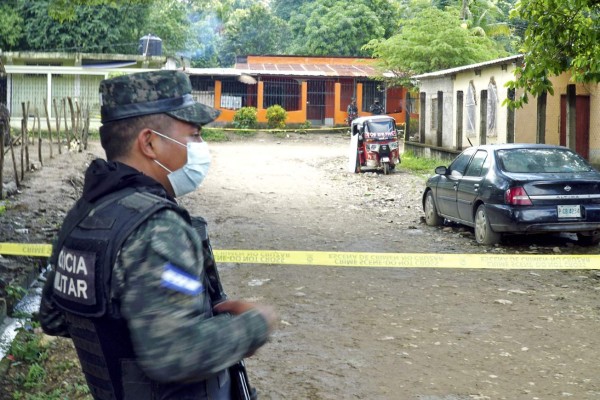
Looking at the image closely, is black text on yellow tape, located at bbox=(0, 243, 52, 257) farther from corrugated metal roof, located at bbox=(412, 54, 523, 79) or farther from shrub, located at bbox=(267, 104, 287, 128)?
shrub, located at bbox=(267, 104, 287, 128)

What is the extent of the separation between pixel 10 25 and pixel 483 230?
3483 cm

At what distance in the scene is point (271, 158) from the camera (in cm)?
3064

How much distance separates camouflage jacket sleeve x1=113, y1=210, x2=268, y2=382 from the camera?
7.36ft

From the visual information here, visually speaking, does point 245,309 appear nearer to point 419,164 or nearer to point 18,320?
point 18,320

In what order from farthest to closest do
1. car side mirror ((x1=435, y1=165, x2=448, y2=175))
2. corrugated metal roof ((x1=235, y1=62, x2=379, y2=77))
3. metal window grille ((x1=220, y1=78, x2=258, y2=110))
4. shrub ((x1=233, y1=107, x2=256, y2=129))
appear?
metal window grille ((x1=220, y1=78, x2=258, y2=110)) → corrugated metal roof ((x1=235, y1=62, x2=379, y2=77)) → shrub ((x1=233, y1=107, x2=256, y2=129)) → car side mirror ((x1=435, y1=165, x2=448, y2=175))

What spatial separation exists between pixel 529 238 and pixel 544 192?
151 centimetres

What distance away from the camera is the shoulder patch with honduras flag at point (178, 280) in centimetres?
226

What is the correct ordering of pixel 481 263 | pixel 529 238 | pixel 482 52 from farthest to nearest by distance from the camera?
pixel 482 52 → pixel 529 238 → pixel 481 263

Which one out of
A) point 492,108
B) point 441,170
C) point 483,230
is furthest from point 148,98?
point 492,108

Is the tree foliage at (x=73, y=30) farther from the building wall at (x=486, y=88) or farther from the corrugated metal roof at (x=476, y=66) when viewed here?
the building wall at (x=486, y=88)

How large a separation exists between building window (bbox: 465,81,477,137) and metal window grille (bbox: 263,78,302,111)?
20.1m

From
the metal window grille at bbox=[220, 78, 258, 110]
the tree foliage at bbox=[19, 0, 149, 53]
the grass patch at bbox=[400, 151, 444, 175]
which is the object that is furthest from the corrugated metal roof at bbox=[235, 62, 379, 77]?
the grass patch at bbox=[400, 151, 444, 175]

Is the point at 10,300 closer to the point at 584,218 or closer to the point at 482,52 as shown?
the point at 584,218

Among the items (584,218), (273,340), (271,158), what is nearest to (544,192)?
(584,218)
